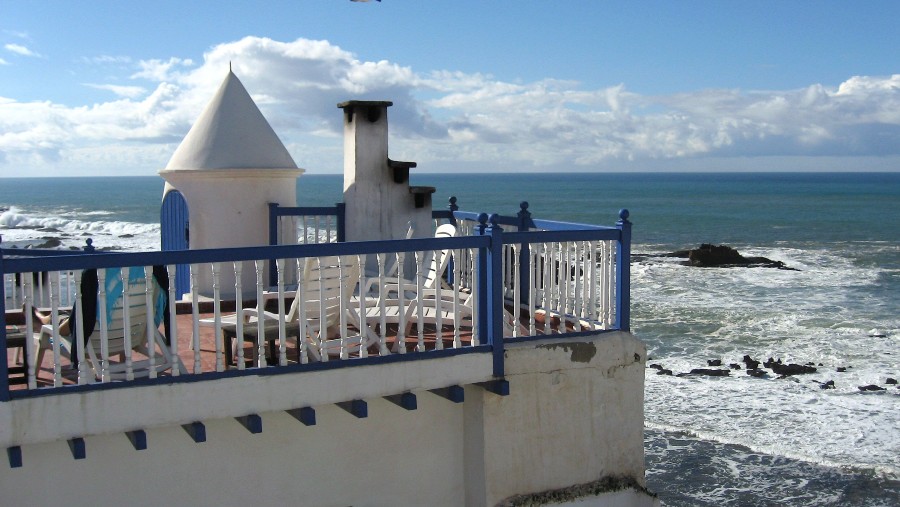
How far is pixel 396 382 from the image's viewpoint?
686cm

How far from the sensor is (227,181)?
11.2m

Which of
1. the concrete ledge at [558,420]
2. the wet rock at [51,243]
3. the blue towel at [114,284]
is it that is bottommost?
the wet rock at [51,243]

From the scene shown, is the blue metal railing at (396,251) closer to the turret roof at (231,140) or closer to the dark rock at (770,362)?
the turret roof at (231,140)

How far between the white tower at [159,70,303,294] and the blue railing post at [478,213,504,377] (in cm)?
473

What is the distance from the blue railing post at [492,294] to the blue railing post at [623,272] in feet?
3.79

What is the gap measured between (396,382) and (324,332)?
700mm

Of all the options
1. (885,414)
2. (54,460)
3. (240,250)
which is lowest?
(885,414)

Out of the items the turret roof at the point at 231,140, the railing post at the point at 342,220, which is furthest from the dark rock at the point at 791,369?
the turret roof at the point at 231,140

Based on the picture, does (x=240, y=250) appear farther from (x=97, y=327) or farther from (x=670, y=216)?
(x=670, y=216)

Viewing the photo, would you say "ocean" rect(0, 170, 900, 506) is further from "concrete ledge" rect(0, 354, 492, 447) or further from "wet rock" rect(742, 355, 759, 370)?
"concrete ledge" rect(0, 354, 492, 447)

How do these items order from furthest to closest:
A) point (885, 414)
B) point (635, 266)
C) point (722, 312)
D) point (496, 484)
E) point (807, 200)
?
1. point (807, 200)
2. point (635, 266)
3. point (722, 312)
4. point (885, 414)
5. point (496, 484)

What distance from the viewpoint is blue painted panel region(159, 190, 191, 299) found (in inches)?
448

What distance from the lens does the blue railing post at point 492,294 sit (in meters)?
7.09

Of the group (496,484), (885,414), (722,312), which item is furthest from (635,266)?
(496,484)
